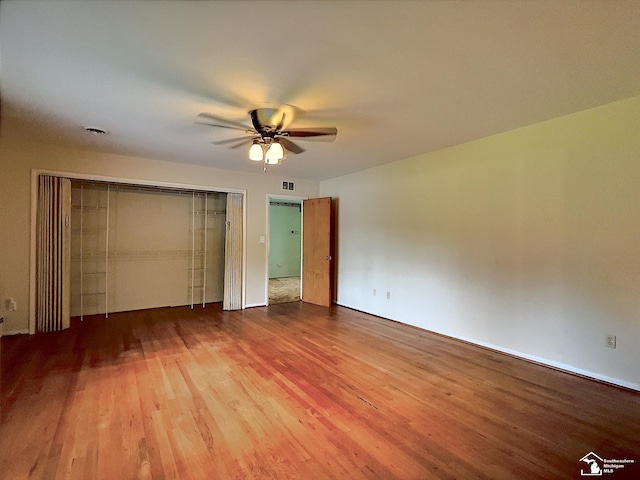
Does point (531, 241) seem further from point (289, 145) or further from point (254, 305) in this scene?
point (254, 305)

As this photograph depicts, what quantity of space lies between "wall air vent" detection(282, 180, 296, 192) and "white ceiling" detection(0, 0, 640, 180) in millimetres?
2704

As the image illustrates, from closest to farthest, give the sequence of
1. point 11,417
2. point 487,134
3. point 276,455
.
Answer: point 276,455
point 11,417
point 487,134

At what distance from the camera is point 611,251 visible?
2748mm

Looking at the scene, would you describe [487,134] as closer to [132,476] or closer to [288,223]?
[132,476]

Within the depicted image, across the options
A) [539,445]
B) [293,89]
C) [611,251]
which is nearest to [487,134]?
[611,251]

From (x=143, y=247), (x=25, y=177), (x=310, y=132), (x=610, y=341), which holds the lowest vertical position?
(x=610, y=341)

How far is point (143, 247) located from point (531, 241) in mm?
6086

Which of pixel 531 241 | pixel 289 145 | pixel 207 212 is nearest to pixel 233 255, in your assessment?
pixel 207 212

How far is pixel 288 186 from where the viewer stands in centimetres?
611

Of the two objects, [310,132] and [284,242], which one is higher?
[310,132]

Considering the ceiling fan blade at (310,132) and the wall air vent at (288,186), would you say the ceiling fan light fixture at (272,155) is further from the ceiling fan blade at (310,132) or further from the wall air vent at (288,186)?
the wall air vent at (288,186)

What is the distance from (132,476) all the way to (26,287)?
380 centimetres

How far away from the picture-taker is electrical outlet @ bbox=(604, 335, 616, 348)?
107 inches

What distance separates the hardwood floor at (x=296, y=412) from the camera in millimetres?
1764
